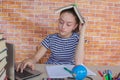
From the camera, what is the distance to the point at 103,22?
2766mm

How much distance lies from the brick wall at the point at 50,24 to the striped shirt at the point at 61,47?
968 mm

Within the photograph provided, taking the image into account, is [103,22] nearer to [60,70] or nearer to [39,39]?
[39,39]

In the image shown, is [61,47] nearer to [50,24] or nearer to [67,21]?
[67,21]

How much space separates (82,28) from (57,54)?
0.30 m

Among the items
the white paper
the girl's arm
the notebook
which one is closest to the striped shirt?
the girl's arm

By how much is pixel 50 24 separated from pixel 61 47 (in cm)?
101

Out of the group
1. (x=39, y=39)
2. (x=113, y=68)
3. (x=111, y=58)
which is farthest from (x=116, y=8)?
(x=113, y=68)

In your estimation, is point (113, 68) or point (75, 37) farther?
point (75, 37)

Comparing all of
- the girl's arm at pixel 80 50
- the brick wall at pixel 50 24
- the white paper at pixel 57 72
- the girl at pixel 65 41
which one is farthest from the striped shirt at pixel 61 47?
the brick wall at pixel 50 24

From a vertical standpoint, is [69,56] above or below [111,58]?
above

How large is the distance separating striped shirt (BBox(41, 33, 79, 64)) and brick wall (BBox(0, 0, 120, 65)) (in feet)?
3.18

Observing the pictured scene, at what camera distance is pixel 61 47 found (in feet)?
5.65

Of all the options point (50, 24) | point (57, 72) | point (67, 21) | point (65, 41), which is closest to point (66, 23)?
point (67, 21)

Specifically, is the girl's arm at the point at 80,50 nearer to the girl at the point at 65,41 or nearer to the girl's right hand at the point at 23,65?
the girl at the point at 65,41
